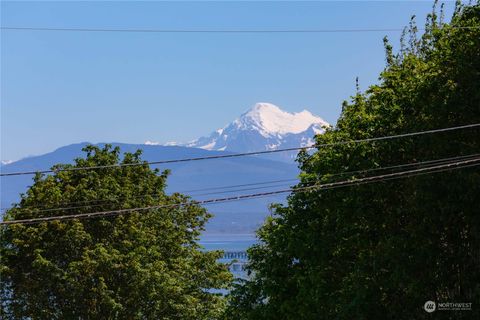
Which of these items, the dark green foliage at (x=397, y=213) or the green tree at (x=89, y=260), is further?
the green tree at (x=89, y=260)

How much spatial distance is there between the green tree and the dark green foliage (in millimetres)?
8997

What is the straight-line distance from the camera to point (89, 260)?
32781 millimetres

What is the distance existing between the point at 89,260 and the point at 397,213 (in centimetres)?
1670

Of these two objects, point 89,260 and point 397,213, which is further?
point 89,260

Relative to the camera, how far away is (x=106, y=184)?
36062 mm

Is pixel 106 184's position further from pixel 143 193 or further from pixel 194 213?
pixel 194 213

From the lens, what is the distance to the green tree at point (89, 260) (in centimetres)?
3362

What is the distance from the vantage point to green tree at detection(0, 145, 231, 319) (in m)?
33.6

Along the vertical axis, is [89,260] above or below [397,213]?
below

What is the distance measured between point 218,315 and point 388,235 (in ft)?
60.6

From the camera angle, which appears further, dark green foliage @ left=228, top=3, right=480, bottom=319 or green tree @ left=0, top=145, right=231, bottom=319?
green tree @ left=0, top=145, right=231, bottom=319

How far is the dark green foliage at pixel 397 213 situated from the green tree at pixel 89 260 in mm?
8997

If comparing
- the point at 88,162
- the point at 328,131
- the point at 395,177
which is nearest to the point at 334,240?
the point at 395,177

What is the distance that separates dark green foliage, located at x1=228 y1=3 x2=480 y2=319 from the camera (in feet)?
65.9
